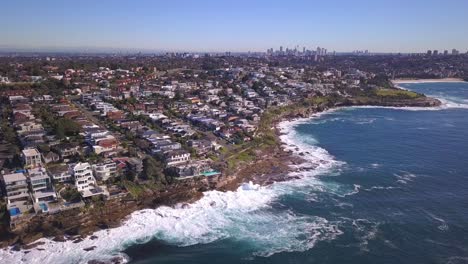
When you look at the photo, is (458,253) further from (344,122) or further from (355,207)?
(344,122)

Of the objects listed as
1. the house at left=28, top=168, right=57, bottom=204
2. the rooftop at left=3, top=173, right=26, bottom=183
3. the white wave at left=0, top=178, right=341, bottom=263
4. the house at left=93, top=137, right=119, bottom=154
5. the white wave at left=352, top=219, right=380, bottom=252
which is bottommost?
the white wave at left=0, top=178, right=341, bottom=263

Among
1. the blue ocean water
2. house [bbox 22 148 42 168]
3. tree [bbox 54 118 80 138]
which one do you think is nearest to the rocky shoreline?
the blue ocean water

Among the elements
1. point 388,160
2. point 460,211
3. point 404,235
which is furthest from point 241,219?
point 388,160

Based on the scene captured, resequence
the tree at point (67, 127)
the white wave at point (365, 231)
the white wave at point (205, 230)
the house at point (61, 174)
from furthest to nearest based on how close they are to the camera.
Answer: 1. the tree at point (67, 127)
2. the house at point (61, 174)
3. the white wave at point (365, 231)
4. the white wave at point (205, 230)

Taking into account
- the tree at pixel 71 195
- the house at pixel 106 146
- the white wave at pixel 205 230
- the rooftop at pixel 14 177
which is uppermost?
the house at pixel 106 146

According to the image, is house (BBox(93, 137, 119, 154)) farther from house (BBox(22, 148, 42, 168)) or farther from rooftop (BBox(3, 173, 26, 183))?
rooftop (BBox(3, 173, 26, 183))

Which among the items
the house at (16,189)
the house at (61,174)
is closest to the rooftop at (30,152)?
the house at (61,174)

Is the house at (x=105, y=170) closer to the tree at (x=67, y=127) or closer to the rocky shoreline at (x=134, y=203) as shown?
the rocky shoreline at (x=134, y=203)
